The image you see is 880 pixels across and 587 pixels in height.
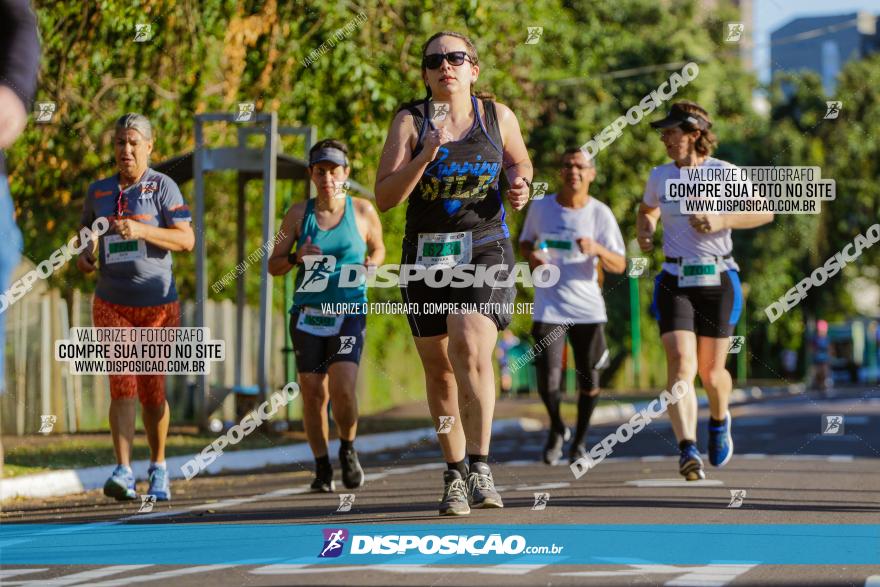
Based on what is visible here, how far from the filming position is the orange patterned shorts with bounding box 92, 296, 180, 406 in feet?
32.1

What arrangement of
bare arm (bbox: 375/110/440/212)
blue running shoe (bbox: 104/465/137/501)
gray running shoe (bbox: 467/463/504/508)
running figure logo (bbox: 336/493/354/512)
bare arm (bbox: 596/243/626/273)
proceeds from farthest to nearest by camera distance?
bare arm (bbox: 596/243/626/273)
blue running shoe (bbox: 104/465/137/501)
running figure logo (bbox: 336/493/354/512)
gray running shoe (bbox: 467/463/504/508)
bare arm (bbox: 375/110/440/212)

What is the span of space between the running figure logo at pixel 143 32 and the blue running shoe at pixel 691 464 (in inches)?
301

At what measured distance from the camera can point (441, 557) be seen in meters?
6.31

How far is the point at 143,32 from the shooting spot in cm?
1538

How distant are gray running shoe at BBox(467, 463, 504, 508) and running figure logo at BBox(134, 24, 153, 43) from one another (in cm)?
873

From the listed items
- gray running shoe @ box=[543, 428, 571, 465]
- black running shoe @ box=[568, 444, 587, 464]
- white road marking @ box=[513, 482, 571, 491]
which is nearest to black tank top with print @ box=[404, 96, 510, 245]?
white road marking @ box=[513, 482, 571, 491]

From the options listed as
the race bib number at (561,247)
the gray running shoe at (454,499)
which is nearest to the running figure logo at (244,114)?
the race bib number at (561,247)

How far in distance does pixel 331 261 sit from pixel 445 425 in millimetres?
2375

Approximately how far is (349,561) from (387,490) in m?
3.81

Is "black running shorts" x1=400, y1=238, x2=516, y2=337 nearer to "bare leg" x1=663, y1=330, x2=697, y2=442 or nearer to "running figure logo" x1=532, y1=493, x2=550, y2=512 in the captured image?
"running figure logo" x1=532, y1=493, x2=550, y2=512

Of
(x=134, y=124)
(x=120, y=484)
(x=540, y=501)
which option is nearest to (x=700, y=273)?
(x=540, y=501)

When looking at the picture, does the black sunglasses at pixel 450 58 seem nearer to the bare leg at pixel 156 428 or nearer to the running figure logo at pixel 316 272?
the running figure logo at pixel 316 272

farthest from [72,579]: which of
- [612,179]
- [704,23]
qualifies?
[704,23]

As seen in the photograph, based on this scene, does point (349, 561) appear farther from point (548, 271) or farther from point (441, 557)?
point (548, 271)
